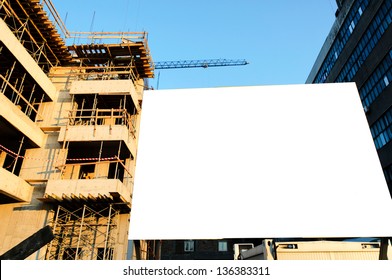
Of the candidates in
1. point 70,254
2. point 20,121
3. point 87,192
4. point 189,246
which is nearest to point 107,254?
point 70,254

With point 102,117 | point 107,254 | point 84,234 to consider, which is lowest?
point 107,254

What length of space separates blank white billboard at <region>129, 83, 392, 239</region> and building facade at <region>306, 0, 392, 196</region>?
30120mm

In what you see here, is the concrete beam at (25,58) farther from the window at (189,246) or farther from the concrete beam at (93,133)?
the window at (189,246)

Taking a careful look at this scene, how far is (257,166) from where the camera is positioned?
316 centimetres

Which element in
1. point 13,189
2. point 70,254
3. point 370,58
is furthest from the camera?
point 370,58

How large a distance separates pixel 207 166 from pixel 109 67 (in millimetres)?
21345

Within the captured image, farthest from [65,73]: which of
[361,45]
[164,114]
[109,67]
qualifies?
[361,45]

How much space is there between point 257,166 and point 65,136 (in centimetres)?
1852

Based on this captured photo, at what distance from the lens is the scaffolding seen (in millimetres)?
16781

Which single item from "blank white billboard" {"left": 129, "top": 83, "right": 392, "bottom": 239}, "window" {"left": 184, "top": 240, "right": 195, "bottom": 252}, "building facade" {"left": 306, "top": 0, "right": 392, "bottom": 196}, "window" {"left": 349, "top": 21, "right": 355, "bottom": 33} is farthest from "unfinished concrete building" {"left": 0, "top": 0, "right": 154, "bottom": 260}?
"window" {"left": 349, "top": 21, "right": 355, "bottom": 33}

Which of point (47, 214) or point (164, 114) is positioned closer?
point (164, 114)

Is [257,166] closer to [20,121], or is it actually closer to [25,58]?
[20,121]

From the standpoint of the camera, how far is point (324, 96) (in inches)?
133
